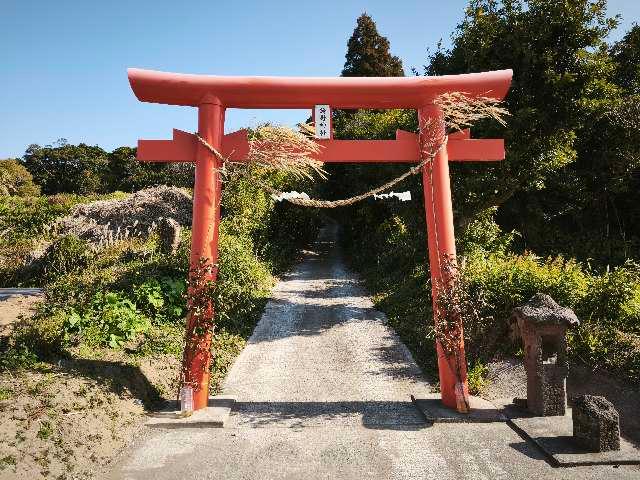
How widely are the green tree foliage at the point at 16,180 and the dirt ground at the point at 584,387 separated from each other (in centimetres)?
3061

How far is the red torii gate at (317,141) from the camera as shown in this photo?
17.4 ft

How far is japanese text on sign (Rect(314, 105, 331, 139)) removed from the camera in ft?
18.1

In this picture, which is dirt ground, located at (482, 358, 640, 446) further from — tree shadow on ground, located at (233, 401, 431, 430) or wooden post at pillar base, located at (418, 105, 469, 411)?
tree shadow on ground, located at (233, 401, 431, 430)

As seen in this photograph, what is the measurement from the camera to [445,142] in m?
5.41

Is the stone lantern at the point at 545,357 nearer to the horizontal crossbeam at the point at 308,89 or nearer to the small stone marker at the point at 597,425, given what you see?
the small stone marker at the point at 597,425

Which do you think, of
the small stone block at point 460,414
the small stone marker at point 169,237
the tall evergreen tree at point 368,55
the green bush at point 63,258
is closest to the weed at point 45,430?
the small stone block at point 460,414

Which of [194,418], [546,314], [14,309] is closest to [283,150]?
[194,418]

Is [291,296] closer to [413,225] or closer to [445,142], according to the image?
[413,225]

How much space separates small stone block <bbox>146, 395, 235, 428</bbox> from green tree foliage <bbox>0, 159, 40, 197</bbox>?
91.9 ft

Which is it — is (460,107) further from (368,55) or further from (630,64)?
(368,55)

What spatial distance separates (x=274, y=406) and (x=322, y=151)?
12.2ft

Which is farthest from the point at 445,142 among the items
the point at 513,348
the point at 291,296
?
the point at 291,296

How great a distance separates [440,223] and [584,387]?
3496 mm

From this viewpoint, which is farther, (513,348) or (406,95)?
(513,348)
